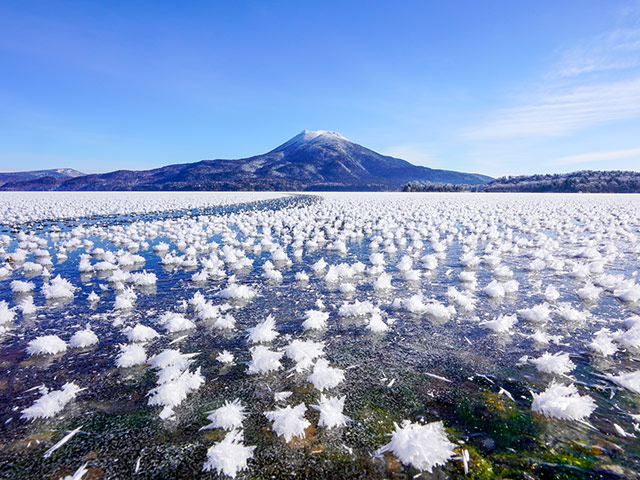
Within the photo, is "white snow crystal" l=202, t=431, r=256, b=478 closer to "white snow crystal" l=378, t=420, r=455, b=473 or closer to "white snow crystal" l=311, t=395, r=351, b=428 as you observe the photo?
"white snow crystal" l=311, t=395, r=351, b=428

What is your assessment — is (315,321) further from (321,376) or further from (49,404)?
(49,404)

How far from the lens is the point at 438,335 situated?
20.6 ft

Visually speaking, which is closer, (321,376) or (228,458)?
(228,458)

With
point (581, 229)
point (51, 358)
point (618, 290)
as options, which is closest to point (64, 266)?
point (51, 358)

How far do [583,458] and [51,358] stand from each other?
25.3 ft

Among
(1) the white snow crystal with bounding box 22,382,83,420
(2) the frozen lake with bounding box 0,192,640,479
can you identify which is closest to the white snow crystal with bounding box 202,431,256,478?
(2) the frozen lake with bounding box 0,192,640,479

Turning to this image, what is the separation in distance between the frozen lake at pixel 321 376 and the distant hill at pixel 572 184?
9711cm

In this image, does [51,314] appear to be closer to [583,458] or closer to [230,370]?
[230,370]

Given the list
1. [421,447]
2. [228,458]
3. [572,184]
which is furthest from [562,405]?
[572,184]

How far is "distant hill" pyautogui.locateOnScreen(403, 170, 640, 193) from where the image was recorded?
89125mm

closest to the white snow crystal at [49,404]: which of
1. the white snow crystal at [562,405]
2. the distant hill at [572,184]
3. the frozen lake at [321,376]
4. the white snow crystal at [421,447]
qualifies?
the frozen lake at [321,376]

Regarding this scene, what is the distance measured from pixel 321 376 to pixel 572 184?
Answer: 386 feet

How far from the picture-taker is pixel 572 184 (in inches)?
3706

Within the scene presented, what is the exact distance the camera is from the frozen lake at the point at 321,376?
3.41 m
